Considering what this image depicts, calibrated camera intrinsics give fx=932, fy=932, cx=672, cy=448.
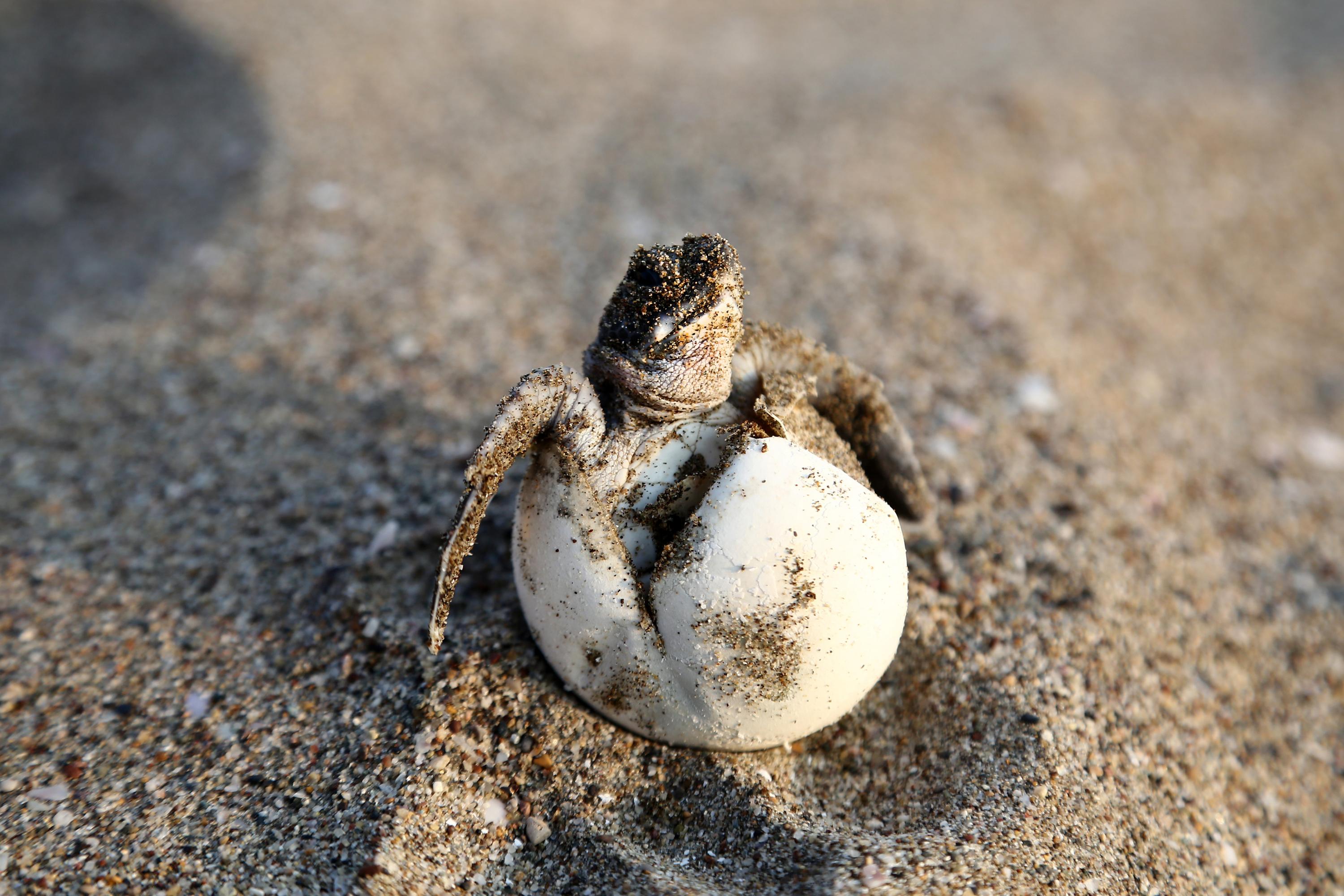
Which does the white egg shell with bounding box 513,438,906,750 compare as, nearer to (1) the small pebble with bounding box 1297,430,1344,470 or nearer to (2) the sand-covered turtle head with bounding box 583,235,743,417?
(2) the sand-covered turtle head with bounding box 583,235,743,417

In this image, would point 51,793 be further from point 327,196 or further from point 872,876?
point 327,196

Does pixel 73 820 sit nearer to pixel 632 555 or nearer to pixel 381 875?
pixel 381 875

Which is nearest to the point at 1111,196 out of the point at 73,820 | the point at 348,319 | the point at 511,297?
the point at 511,297

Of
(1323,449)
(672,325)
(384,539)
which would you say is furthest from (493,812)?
(1323,449)

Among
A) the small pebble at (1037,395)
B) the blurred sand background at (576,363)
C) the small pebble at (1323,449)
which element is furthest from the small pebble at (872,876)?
the small pebble at (1323,449)

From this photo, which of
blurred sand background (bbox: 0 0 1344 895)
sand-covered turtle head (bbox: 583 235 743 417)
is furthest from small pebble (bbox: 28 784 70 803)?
sand-covered turtle head (bbox: 583 235 743 417)

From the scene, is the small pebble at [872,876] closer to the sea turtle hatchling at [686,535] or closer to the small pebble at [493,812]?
the sea turtle hatchling at [686,535]
